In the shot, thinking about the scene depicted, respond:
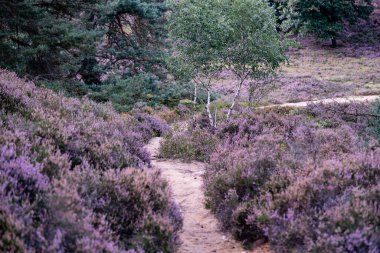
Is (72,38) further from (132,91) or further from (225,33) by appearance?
(132,91)

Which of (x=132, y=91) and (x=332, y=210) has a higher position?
(x=332, y=210)

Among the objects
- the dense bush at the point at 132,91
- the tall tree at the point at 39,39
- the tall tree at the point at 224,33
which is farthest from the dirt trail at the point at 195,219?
the tall tree at the point at 39,39

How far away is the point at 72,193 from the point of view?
13.8ft

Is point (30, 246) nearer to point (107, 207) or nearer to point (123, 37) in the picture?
point (107, 207)

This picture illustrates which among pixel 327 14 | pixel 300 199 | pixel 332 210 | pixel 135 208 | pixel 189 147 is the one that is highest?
pixel 327 14

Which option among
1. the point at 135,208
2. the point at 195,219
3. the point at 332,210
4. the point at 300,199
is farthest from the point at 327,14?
the point at 135,208

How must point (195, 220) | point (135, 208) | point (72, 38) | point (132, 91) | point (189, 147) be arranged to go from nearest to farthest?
point (135, 208), point (195, 220), point (189, 147), point (72, 38), point (132, 91)

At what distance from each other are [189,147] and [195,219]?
506 cm

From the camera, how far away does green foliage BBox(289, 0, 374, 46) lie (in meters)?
43.0

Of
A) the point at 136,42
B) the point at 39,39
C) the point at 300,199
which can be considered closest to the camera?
the point at 300,199

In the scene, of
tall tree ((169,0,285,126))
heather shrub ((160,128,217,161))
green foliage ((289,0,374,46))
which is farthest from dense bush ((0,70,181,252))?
green foliage ((289,0,374,46))

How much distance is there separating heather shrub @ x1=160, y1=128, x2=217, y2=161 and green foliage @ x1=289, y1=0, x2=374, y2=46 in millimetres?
34166

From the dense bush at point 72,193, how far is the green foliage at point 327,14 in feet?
131

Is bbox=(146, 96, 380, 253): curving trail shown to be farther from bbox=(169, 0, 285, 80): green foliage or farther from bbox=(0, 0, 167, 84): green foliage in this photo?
bbox=(0, 0, 167, 84): green foliage
